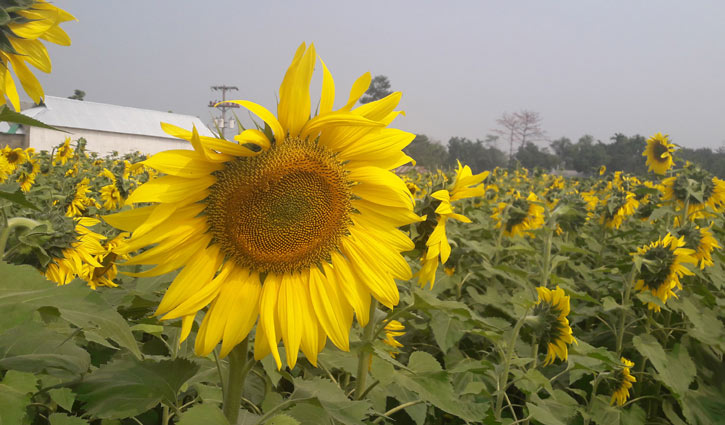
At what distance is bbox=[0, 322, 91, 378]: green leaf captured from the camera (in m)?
0.93

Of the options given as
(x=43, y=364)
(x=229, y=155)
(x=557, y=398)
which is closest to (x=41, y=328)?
(x=43, y=364)

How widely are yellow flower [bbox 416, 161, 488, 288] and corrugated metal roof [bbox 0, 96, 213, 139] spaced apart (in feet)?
89.1

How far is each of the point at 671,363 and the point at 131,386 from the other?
11.2 ft

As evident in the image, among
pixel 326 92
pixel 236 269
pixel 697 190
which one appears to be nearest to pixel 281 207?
pixel 236 269

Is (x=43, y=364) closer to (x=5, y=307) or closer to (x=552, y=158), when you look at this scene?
(x=5, y=307)

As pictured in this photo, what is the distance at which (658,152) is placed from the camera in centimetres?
704

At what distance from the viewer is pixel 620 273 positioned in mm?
3898

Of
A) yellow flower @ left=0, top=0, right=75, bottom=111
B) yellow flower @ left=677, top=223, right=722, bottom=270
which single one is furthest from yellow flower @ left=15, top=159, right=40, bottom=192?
yellow flower @ left=677, top=223, right=722, bottom=270

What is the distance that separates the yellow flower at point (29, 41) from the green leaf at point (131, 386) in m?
0.76

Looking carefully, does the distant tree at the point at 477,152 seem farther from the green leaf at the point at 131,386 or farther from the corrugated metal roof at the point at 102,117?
the green leaf at the point at 131,386

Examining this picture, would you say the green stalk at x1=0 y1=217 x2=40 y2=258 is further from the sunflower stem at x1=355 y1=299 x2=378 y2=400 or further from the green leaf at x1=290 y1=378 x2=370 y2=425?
the sunflower stem at x1=355 y1=299 x2=378 y2=400

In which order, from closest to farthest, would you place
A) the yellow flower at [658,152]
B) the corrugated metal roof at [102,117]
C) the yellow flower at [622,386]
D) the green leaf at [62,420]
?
the green leaf at [62,420] < the yellow flower at [622,386] < the yellow flower at [658,152] < the corrugated metal roof at [102,117]

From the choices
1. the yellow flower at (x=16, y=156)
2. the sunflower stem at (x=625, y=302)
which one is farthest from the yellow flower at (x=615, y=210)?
the yellow flower at (x=16, y=156)

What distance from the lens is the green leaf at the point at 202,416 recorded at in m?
0.92
